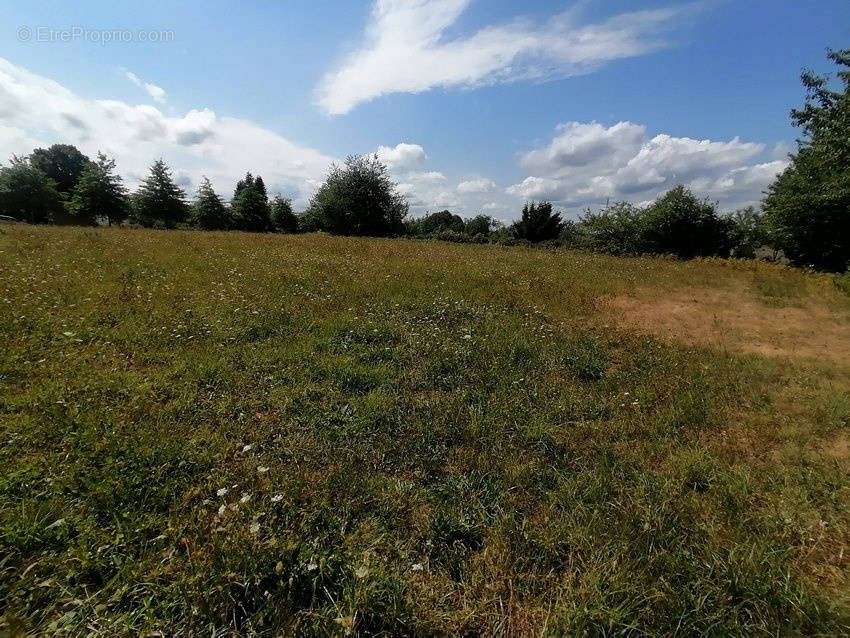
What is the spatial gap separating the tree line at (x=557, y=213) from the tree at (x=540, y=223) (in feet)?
0.42

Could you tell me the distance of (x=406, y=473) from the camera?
11.9 feet

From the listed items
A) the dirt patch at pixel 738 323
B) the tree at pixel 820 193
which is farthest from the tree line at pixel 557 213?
the dirt patch at pixel 738 323

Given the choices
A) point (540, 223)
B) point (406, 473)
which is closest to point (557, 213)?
point (540, 223)

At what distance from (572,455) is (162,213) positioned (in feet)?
155

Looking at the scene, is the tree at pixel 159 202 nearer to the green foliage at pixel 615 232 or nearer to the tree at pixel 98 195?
the tree at pixel 98 195

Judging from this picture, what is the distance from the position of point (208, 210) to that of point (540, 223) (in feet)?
132

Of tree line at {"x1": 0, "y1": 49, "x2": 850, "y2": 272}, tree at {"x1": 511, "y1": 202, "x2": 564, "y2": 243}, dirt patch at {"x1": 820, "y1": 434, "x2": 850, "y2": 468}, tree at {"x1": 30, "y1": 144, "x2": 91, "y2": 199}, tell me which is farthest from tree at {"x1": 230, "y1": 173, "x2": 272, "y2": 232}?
dirt patch at {"x1": 820, "y1": 434, "x2": 850, "y2": 468}

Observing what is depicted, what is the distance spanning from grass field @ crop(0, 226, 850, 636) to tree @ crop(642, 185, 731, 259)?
900 inches

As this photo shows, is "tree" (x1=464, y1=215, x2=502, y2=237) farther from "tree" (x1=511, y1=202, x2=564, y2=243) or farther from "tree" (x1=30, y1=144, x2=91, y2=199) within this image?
"tree" (x1=30, y1=144, x2=91, y2=199)

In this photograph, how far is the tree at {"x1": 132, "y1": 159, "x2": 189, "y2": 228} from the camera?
124ft

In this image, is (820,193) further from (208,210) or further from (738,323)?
(208,210)

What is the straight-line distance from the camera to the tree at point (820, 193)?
1478 cm

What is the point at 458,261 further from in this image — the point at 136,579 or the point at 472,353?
the point at 136,579

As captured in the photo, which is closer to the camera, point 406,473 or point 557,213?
point 406,473
